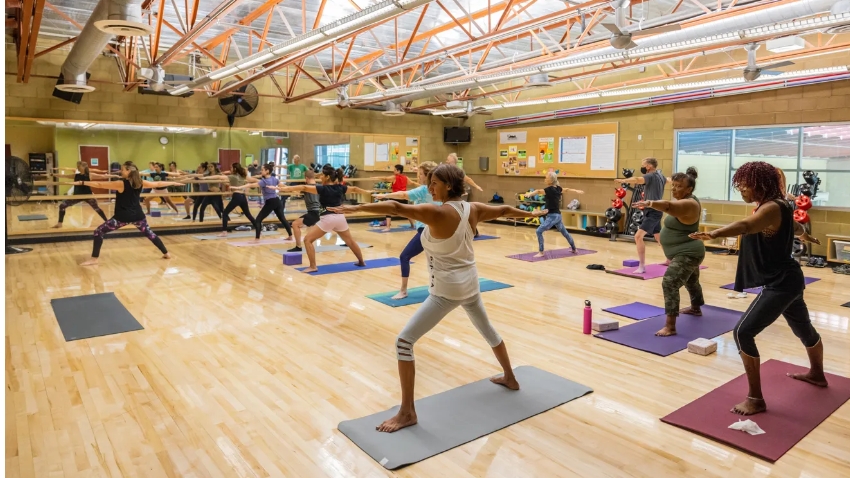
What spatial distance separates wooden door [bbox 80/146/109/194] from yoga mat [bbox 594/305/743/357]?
370 inches

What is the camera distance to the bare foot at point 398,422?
2.97 metres

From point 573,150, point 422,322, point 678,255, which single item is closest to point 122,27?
point 422,322

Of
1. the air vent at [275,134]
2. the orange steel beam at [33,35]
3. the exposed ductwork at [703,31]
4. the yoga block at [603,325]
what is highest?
the orange steel beam at [33,35]

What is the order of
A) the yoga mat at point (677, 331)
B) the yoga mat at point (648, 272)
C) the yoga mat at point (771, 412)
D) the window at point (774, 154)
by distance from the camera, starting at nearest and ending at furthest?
1. the yoga mat at point (771, 412)
2. the yoga mat at point (677, 331)
3. the yoga mat at point (648, 272)
4. the window at point (774, 154)

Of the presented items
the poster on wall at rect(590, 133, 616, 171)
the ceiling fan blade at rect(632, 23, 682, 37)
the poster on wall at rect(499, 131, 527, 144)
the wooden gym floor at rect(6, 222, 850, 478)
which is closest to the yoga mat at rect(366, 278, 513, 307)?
→ the wooden gym floor at rect(6, 222, 850, 478)

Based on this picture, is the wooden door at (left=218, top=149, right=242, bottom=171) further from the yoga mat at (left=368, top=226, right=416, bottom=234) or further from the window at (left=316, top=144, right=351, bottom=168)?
the yoga mat at (left=368, top=226, right=416, bottom=234)

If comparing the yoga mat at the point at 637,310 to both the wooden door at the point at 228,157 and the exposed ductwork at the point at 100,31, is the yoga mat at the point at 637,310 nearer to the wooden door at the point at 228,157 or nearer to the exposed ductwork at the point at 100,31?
the exposed ductwork at the point at 100,31

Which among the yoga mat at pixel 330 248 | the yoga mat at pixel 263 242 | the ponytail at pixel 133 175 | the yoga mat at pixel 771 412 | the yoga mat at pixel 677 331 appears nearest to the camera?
the yoga mat at pixel 771 412

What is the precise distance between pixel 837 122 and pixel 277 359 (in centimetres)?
815

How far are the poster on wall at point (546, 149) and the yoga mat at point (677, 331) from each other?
7351 millimetres

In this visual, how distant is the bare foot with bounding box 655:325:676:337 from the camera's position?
4.58m

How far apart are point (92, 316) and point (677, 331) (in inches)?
192

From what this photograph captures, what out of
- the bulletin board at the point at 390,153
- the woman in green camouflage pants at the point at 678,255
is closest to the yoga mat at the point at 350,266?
the woman in green camouflage pants at the point at 678,255

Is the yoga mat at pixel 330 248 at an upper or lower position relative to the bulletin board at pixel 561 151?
lower
